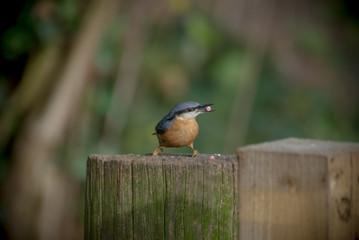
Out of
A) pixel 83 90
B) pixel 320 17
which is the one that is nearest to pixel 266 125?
pixel 320 17

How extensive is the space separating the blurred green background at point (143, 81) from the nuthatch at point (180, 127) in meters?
3.30

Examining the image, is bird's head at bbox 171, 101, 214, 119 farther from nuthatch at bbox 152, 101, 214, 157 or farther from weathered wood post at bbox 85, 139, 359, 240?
weathered wood post at bbox 85, 139, 359, 240

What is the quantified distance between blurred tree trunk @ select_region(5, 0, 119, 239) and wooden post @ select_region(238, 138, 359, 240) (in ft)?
15.7

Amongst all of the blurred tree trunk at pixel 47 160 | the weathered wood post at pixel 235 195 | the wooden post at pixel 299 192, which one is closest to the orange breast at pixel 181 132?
the weathered wood post at pixel 235 195

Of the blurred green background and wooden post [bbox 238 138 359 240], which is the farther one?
the blurred green background

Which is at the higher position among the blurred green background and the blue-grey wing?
the blurred green background

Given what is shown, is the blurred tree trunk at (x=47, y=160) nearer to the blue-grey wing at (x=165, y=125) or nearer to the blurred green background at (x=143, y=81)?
the blurred green background at (x=143, y=81)

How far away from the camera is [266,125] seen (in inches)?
299

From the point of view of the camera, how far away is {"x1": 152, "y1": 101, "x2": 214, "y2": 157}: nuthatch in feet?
9.76

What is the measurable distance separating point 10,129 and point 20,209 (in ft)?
3.47

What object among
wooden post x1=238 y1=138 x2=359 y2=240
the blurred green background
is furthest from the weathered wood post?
the blurred green background

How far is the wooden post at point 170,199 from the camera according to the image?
1.93 metres

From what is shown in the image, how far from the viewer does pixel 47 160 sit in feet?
20.3

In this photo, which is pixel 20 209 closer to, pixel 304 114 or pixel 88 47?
pixel 88 47
